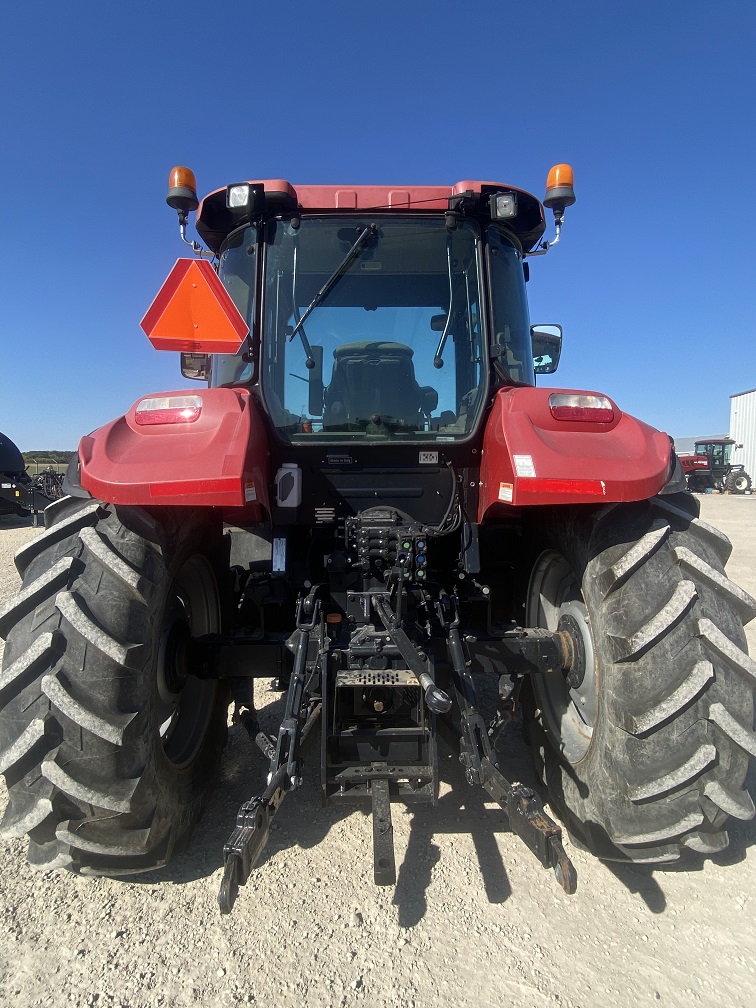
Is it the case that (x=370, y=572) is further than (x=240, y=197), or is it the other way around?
(x=240, y=197)

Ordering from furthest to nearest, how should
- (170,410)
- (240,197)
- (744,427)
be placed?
(744,427) → (240,197) → (170,410)

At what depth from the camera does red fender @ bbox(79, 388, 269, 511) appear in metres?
1.94

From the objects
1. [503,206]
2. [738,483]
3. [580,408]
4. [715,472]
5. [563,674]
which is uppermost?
[503,206]

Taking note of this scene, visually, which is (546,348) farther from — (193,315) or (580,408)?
(193,315)

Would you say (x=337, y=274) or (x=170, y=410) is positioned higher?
(x=337, y=274)

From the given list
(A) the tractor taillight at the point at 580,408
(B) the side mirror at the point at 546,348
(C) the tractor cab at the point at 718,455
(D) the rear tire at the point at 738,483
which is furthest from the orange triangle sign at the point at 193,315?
(D) the rear tire at the point at 738,483

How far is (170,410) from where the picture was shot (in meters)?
2.20

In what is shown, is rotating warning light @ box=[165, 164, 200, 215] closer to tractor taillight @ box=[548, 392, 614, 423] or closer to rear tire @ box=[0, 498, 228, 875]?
rear tire @ box=[0, 498, 228, 875]

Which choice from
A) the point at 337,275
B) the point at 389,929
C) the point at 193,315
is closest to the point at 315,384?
the point at 337,275

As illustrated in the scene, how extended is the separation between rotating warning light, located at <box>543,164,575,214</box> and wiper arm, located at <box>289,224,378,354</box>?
0.90m

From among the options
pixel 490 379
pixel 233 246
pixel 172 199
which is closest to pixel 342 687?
pixel 490 379

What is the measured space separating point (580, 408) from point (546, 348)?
3.68ft

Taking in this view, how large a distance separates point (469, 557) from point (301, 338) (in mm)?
1190

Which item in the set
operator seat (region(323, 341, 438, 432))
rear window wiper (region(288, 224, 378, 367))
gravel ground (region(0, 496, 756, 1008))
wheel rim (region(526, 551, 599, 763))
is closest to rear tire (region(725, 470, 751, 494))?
wheel rim (region(526, 551, 599, 763))
